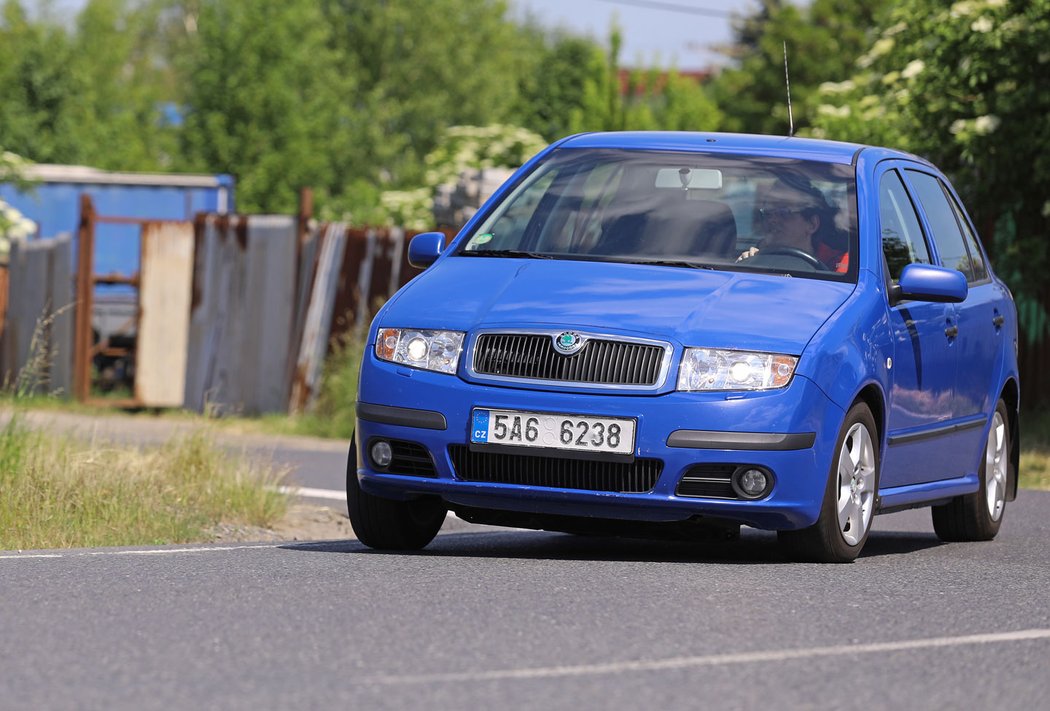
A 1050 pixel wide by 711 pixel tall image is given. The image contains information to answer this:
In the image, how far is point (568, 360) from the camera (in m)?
7.35

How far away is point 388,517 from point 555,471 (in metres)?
0.92

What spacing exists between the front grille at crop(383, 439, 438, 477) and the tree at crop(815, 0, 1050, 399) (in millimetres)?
9479

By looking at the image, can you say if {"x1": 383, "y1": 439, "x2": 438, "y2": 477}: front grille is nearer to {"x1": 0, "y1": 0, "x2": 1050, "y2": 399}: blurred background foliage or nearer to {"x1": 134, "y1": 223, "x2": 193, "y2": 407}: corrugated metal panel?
{"x1": 0, "y1": 0, "x2": 1050, "y2": 399}: blurred background foliage

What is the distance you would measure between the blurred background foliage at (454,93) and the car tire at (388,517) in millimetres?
9085

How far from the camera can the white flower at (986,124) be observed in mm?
16297

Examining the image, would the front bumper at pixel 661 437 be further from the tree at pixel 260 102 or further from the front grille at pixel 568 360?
the tree at pixel 260 102

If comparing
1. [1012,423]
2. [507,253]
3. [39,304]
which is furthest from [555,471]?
[39,304]

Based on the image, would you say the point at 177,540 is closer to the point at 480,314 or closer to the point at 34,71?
the point at 480,314

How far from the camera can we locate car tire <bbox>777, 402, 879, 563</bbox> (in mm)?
7570

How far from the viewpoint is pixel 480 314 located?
24.8 feet

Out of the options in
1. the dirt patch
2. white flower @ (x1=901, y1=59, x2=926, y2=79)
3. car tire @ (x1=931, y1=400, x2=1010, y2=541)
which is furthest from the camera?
white flower @ (x1=901, y1=59, x2=926, y2=79)

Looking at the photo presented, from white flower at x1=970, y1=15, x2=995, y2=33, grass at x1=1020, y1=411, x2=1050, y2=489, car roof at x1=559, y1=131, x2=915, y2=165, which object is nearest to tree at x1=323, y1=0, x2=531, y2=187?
grass at x1=1020, y1=411, x2=1050, y2=489

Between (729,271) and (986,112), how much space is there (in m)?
9.44

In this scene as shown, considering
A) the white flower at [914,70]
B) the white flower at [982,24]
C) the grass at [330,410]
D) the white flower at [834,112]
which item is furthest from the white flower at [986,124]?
the grass at [330,410]
